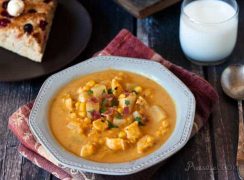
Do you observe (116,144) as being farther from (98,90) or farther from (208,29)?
(208,29)

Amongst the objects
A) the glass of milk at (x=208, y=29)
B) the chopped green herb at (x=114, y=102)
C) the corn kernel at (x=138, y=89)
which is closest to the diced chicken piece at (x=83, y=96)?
the chopped green herb at (x=114, y=102)

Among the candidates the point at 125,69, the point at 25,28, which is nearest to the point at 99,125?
the point at 125,69

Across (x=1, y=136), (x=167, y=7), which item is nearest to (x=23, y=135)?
(x=1, y=136)

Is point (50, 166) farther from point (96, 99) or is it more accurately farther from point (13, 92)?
point (13, 92)

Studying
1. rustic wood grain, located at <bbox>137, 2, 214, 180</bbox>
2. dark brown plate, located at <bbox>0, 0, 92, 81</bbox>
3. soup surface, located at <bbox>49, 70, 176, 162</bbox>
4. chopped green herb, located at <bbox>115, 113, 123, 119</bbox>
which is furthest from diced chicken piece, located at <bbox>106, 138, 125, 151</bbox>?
dark brown plate, located at <bbox>0, 0, 92, 81</bbox>

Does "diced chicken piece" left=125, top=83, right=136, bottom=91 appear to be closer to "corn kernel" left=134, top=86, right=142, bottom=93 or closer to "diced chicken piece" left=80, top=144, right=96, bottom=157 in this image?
"corn kernel" left=134, top=86, right=142, bottom=93
